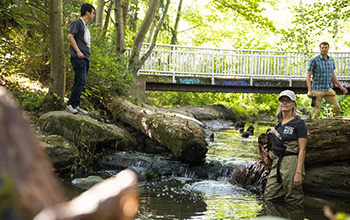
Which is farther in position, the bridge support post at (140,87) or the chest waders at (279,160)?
the bridge support post at (140,87)

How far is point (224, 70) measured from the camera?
19.2 m

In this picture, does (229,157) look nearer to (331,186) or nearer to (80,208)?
(331,186)

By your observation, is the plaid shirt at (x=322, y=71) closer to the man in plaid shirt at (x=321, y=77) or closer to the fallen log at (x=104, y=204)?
the man in plaid shirt at (x=321, y=77)

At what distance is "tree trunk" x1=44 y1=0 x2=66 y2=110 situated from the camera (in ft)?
25.3

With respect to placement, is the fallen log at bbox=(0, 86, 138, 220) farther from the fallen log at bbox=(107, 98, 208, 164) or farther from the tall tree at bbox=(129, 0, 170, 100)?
the tall tree at bbox=(129, 0, 170, 100)

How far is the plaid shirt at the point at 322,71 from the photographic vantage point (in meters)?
8.15

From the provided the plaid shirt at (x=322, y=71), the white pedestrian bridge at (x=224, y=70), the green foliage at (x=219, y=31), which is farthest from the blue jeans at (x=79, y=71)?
the green foliage at (x=219, y=31)

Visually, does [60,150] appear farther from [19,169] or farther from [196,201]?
[19,169]

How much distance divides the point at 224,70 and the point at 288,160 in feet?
44.4

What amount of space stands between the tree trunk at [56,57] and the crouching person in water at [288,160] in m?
4.14

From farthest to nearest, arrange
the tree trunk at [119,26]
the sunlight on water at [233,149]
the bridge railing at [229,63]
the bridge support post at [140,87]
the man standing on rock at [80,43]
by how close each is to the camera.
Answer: the bridge railing at [229,63]
the bridge support post at [140,87]
the tree trunk at [119,26]
the sunlight on water at [233,149]
the man standing on rock at [80,43]

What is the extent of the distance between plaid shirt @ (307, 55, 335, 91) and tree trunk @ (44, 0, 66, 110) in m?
4.70

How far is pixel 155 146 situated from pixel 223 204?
3222 millimetres

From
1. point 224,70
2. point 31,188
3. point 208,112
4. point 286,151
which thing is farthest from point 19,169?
point 224,70
